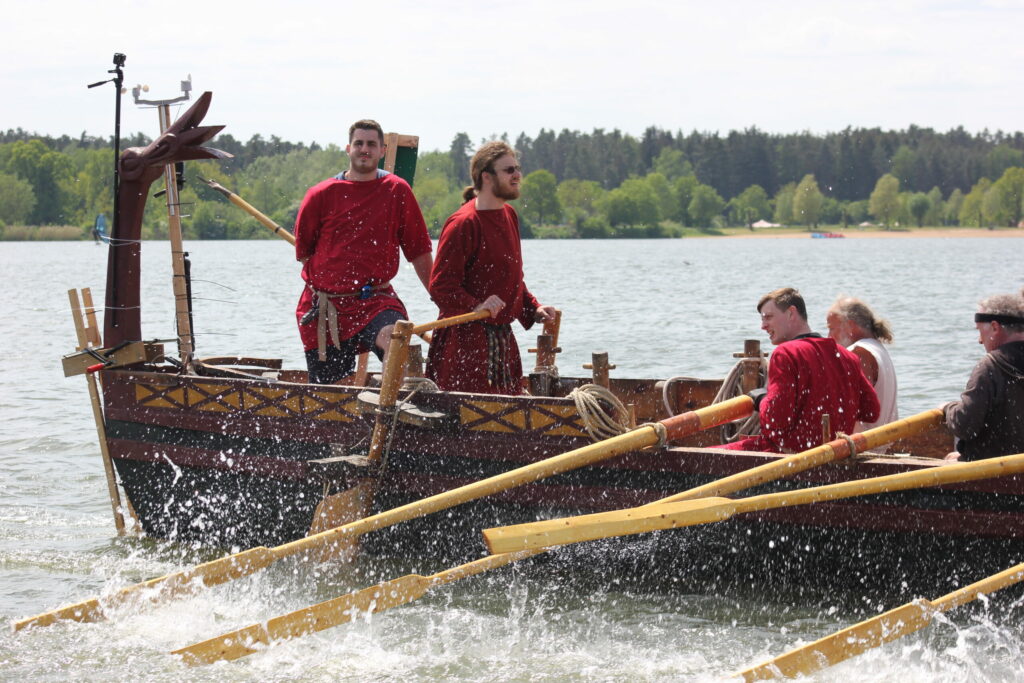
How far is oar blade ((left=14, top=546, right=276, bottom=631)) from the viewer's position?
21.7 feet

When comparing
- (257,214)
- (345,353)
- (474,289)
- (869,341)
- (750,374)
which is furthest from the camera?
(257,214)

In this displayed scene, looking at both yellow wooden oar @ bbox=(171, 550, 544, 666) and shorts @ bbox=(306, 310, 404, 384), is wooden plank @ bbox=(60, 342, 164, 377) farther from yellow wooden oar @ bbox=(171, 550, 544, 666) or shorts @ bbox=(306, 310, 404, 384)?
yellow wooden oar @ bbox=(171, 550, 544, 666)

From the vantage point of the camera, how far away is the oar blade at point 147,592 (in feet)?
21.7

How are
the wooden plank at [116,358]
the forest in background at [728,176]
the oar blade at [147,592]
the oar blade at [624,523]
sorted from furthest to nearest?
1. the forest in background at [728,176]
2. the wooden plank at [116,358]
3. the oar blade at [147,592]
4. the oar blade at [624,523]

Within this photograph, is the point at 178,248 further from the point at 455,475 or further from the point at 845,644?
the point at 845,644

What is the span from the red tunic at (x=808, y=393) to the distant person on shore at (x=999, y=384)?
24.9 inches

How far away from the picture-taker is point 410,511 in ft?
20.6

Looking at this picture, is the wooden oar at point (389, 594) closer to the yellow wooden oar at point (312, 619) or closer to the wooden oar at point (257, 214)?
the yellow wooden oar at point (312, 619)

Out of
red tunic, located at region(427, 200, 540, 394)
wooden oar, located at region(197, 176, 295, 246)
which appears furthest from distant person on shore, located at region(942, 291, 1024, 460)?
wooden oar, located at region(197, 176, 295, 246)

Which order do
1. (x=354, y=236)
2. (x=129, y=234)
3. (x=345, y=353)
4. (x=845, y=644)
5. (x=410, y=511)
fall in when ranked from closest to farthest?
(x=845, y=644) → (x=410, y=511) → (x=354, y=236) → (x=345, y=353) → (x=129, y=234)

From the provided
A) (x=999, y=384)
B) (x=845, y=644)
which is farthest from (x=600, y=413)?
(x=999, y=384)

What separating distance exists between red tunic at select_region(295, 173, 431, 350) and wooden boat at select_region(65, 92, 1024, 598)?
53 centimetres

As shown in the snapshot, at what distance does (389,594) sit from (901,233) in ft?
412

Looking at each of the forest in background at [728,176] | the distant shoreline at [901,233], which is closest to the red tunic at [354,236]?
the forest in background at [728,176]
